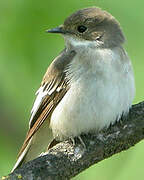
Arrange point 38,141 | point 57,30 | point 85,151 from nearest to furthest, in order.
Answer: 1. point 85,151
2. point 57,30
3. point 38,141

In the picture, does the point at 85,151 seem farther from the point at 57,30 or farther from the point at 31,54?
the point at 57,30

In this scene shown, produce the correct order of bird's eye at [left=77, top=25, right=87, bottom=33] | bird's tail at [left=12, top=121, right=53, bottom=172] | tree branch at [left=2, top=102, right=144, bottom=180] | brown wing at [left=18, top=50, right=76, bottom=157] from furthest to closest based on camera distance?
bird's tail at [left=12, top=121, right=53, bottom=172] < bird's eye at [left=77, top=25, right=87, bottom=33] < brown wing at [left=18, top=50, right=76, bottom=157] < tree branch at [left=2, top=102, right=144, bottom=180]

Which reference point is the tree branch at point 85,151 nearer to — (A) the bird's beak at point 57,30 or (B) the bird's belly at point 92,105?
(B) the bird's belly at point 92,105

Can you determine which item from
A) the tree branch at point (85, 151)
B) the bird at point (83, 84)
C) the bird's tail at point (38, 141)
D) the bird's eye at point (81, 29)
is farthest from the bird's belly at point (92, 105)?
the bird's eye at point (81, 29)

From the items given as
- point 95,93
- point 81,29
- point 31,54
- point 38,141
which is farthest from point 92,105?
point 38,141

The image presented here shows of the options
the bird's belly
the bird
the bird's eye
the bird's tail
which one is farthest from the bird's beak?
the bird's tail

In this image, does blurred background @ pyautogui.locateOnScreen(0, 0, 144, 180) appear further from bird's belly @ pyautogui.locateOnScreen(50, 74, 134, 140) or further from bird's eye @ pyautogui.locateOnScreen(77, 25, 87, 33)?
bird's belly @ pyautogui.locateOnScreen(50, 74, 134, 140)
